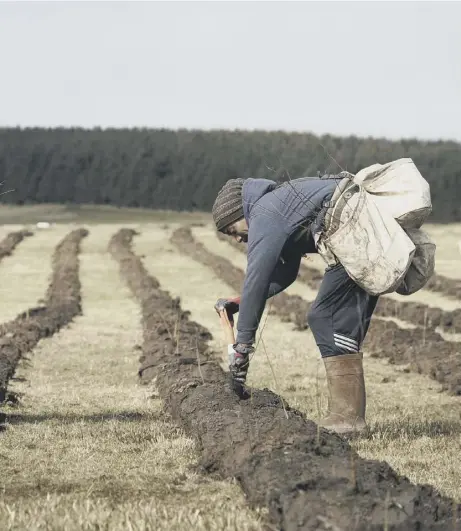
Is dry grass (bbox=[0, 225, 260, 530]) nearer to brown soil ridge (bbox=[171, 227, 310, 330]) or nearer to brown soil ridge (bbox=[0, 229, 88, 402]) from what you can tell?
brown soil ridge (bbox=[0, 229, 88, 402])

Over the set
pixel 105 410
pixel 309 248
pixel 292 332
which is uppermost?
pixel 309 248

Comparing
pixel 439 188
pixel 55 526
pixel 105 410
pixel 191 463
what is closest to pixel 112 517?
pixel 55 526

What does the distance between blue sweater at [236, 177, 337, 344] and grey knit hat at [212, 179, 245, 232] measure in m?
0.06

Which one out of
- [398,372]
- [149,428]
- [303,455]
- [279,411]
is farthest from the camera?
[398,372]

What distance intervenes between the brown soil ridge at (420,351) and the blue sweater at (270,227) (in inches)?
144

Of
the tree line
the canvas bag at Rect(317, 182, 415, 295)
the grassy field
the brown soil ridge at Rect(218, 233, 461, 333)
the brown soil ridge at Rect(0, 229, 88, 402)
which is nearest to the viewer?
the grassy field

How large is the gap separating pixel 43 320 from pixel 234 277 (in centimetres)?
1185

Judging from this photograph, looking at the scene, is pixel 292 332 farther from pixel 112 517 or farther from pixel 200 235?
pixel 200 235

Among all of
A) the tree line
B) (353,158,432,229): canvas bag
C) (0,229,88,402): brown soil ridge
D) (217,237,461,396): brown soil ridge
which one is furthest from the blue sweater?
the tree line

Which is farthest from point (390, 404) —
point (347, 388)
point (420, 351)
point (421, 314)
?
point (421, 314)

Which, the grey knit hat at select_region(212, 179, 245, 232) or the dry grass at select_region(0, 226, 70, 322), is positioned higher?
the grey knit hat at select_region(212, 179, 245, 232)

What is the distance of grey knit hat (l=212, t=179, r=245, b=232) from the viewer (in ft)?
23.3

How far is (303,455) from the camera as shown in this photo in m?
5.44

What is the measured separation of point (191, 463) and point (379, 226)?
1.90 meters
